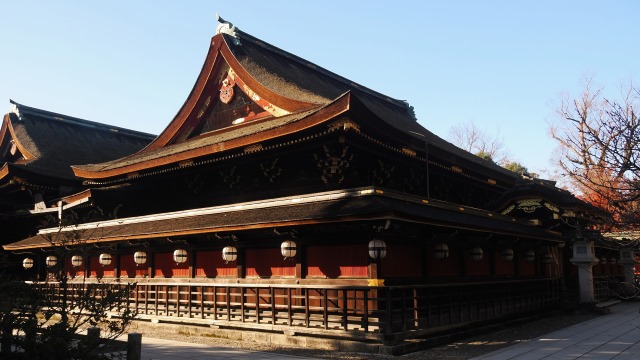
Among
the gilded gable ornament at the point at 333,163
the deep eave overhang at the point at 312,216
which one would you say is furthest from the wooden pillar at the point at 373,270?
the gilded gable ornament at the point at 333,163

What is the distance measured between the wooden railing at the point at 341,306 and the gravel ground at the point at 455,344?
0.48 m

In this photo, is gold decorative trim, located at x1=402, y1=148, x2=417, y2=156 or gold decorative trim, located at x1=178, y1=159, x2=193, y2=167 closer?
gold decorative trim, located at x1=402, y1=148, x2=417, y2=156

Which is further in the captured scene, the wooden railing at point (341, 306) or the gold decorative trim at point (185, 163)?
the gold decorative trim at point (185, 163)

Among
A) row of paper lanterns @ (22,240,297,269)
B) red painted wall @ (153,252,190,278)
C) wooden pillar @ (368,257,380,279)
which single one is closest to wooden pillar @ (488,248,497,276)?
wooden pillar @ (368,257,380,279)

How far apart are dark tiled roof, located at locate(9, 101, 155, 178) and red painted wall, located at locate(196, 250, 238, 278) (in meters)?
12.3

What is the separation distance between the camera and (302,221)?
12.8 m

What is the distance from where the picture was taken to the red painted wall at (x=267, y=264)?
1504 cm

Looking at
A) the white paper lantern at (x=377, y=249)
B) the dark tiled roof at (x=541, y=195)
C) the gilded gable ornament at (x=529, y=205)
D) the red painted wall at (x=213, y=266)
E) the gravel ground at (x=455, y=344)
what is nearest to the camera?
the gravel ground at (x=455, y=344)

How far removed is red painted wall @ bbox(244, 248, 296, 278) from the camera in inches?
592

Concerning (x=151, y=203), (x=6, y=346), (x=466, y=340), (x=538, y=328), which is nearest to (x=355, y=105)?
(x=466, y=340)

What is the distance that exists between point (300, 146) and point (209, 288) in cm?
574

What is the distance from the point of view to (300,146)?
48.6 ft

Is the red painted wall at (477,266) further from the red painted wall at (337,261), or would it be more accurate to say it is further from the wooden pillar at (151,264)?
the wooden pillar at (151,264)

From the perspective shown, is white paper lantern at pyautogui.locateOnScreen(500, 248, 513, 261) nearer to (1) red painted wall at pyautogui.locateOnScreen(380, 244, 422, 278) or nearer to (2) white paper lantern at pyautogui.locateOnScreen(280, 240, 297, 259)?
(1) red painted wall at pyautogui.locateOnScreen(380, 244, 422, 278)
